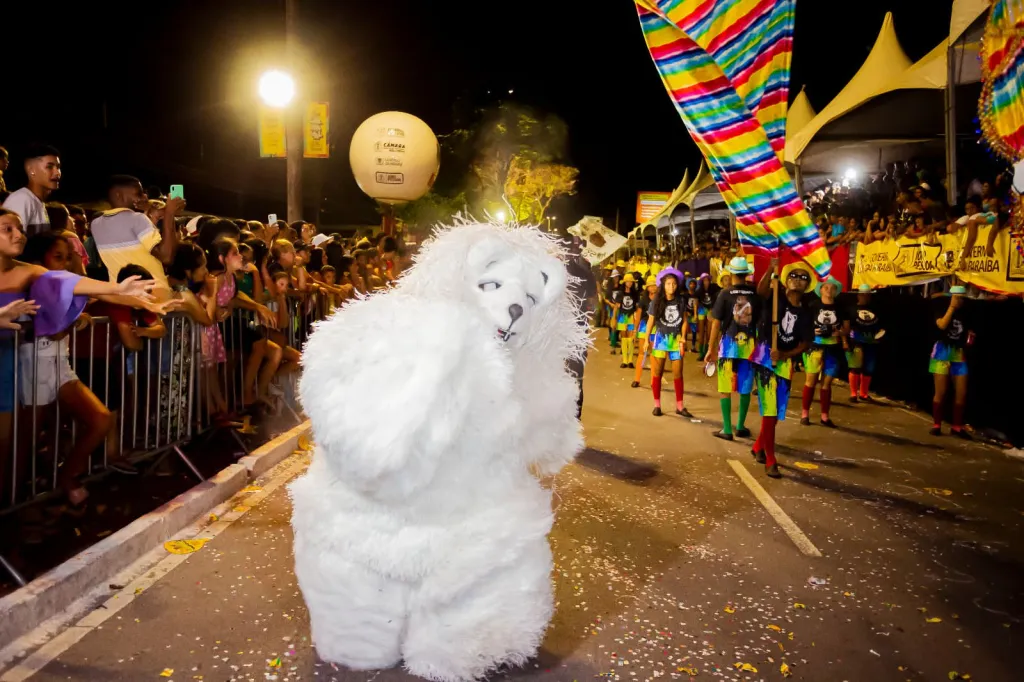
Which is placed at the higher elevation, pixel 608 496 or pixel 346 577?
pixel 346 577

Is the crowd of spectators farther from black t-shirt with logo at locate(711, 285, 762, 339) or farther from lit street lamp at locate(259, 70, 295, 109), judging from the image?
black t-shirt with logo at locate(711, 285, 762, 339)

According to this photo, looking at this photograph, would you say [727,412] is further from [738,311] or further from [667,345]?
[667,345]

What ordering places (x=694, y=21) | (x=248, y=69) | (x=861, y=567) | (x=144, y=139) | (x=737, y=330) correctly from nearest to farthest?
(x=861, y=567)
(x=694, y=21)
(x=737, y=330)
(x=144, y=139)
(x=248, y=69)

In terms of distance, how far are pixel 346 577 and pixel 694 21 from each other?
19.1 ft

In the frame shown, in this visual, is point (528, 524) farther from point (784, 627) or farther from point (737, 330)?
point (737, 330)

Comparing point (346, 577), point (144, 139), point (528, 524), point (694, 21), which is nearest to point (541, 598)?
point (528, 524)

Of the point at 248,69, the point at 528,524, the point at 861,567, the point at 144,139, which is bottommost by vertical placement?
the point at 861,567

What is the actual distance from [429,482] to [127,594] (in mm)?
2218

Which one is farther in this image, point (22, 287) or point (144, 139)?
point (144, 139)

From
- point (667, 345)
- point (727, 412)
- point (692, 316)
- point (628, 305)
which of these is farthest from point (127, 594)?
point (692, 316)

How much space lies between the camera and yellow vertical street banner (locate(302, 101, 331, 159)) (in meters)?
11.8

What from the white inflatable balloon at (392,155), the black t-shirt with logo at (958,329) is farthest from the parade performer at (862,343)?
the white inflatable balloon at (392,155)

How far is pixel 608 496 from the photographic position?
5.94m

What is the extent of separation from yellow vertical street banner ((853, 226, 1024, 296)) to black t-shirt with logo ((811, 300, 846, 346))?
1.51m
